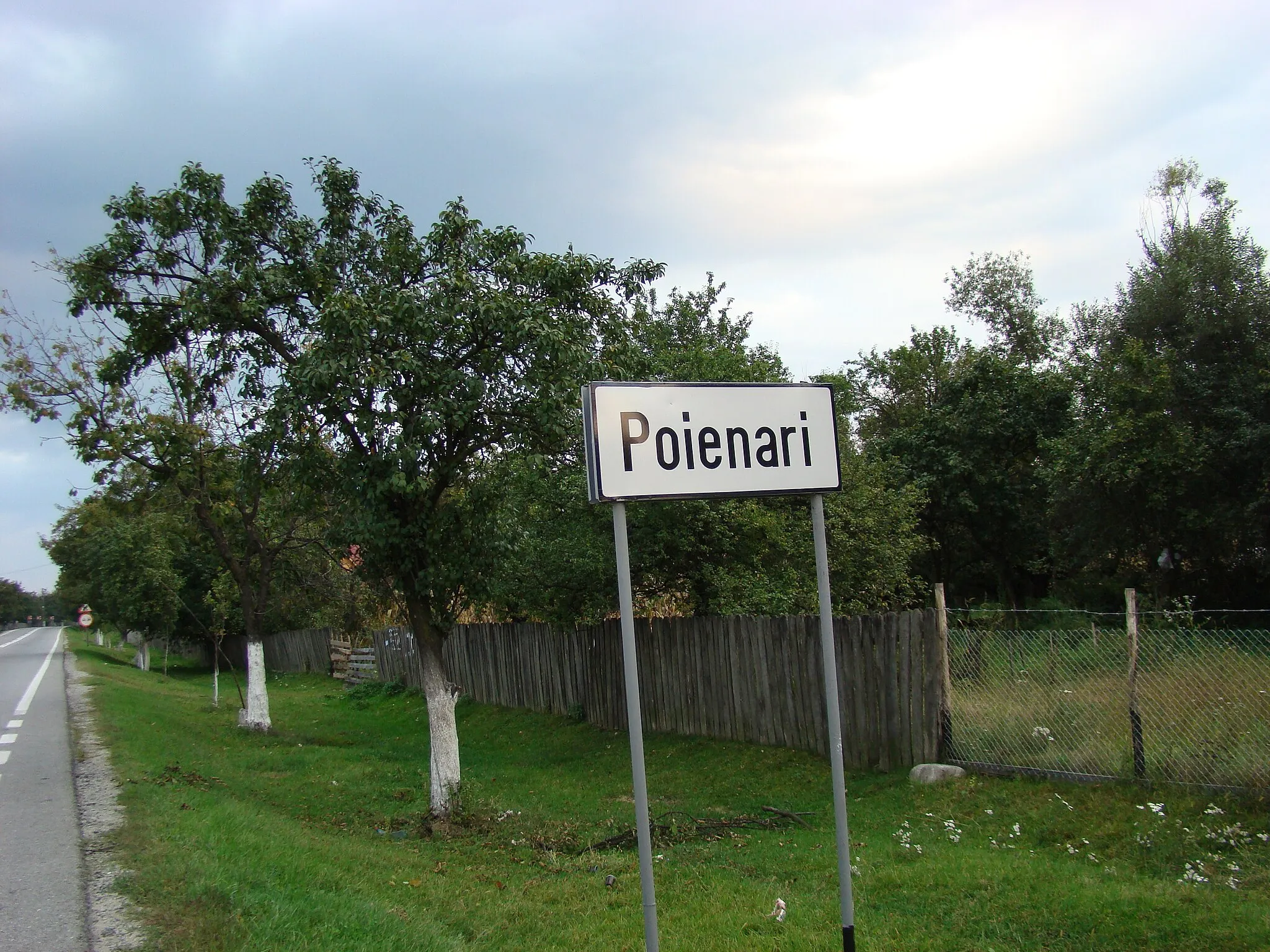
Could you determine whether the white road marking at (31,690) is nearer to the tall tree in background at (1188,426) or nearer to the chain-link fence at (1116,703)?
the chain-link fence at (1116,703)

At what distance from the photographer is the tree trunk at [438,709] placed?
33.4 ft

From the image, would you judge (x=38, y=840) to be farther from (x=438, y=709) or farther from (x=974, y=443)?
(x=974, y=443)

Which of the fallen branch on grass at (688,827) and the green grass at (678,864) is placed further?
the fallen branch on grass at (688,827)

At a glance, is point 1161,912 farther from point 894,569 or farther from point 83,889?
point 894,569

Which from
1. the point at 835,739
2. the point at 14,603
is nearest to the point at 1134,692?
the point at 835,739

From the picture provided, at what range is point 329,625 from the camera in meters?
35.1

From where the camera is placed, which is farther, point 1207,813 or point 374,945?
point 1207,813

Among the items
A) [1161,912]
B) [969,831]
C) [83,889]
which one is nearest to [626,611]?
[1161,912]

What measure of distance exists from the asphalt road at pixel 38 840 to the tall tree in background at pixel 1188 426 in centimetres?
1956

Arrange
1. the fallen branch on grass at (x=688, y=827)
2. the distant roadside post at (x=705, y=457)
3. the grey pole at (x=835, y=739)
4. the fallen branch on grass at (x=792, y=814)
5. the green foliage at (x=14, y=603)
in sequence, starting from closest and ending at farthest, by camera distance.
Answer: the distant roadside post at (x=705, y=457) < the grey pole at (x=835, y=739) < the fallen branch on grass at (x=688, y=827) < the fallen branch on grass at (x=792, y=814) < the green foliage at (x=14, y=603)

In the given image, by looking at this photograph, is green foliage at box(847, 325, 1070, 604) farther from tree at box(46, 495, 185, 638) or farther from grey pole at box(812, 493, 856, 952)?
grey pole at box(812, 493, 856, 952)

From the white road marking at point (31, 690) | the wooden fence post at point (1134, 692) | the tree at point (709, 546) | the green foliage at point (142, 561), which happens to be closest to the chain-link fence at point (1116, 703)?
the wooden fence post at point (1134, 692)

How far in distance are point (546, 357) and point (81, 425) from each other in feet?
30.2

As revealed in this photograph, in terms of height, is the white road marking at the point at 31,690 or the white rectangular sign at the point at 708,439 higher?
the white rectangular sign at the point at 708,439
